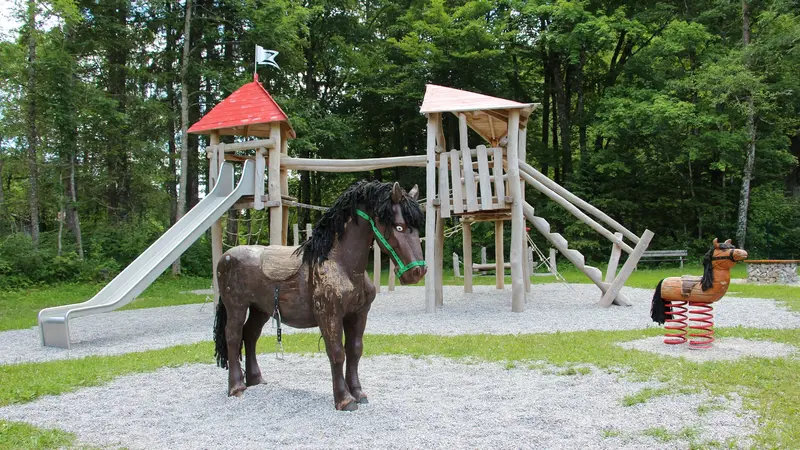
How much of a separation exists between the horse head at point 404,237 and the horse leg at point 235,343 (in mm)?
1598

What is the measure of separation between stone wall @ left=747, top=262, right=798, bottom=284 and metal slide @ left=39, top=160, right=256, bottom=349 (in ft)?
45.6

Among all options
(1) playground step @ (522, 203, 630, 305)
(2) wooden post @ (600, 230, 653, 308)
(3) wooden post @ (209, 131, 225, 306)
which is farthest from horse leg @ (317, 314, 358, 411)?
(2) wooden post @ (600, 230, 653, 308)

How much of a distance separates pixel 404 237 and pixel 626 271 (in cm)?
793

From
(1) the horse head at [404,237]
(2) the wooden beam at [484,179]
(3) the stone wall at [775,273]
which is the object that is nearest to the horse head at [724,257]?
(1) the horse head at [404,237]

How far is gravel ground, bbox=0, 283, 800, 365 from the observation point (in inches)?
328

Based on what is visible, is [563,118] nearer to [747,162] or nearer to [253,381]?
[747,162]

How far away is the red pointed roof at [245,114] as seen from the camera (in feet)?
Result: 35.1

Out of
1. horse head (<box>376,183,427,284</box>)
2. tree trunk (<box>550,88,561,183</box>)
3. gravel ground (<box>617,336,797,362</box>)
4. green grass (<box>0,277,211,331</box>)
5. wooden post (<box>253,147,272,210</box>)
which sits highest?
tree trunk (<box>550,88,561,183</box>)

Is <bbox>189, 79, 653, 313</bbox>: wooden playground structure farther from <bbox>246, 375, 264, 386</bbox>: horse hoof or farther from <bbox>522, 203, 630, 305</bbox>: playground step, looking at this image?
<bbox>246, 375, 264, 386</bbox>: horse hoof

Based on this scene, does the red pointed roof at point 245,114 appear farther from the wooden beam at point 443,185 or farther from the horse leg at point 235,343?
the horse leg at point 235,343

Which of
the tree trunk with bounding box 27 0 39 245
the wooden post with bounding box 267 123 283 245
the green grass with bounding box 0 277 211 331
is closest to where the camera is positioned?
the wooden post with bounding box 267 123 283 245

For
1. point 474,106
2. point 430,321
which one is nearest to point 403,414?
point 430,321

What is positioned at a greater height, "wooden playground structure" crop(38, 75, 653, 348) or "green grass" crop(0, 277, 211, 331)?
"wooden playground structure" crop(38, 75, 653, 348)

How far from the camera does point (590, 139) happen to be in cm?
2969
